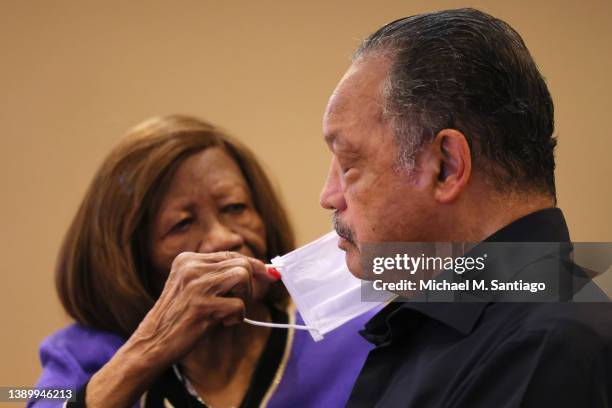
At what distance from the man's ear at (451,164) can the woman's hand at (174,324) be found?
0.54m

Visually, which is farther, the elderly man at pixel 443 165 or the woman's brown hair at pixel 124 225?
the woman's brown hair at pixel 124 225

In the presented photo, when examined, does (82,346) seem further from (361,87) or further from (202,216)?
(361,87)

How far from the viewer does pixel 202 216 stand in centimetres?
172

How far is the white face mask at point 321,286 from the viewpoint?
147 cm

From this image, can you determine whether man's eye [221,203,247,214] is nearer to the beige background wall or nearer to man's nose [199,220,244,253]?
man's nose [199,220,244,253]

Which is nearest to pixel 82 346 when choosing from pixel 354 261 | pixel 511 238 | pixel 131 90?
pixel 354 261

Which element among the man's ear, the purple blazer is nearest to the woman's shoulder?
the purple blazer

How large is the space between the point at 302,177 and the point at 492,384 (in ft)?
5.76

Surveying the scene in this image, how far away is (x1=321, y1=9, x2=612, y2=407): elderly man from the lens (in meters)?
1.03

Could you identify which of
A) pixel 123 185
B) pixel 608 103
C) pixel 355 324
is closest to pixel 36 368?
pixel 123 185

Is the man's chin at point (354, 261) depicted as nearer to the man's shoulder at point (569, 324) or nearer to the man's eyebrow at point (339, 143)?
the man's eyebrow at point (339, 143)

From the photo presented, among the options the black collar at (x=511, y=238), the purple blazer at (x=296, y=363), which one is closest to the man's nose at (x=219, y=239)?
the purple blazer at (x=296, y=363)

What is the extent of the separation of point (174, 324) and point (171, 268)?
0.16 metres

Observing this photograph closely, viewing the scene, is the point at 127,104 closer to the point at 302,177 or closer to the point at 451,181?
the point at 302,177
